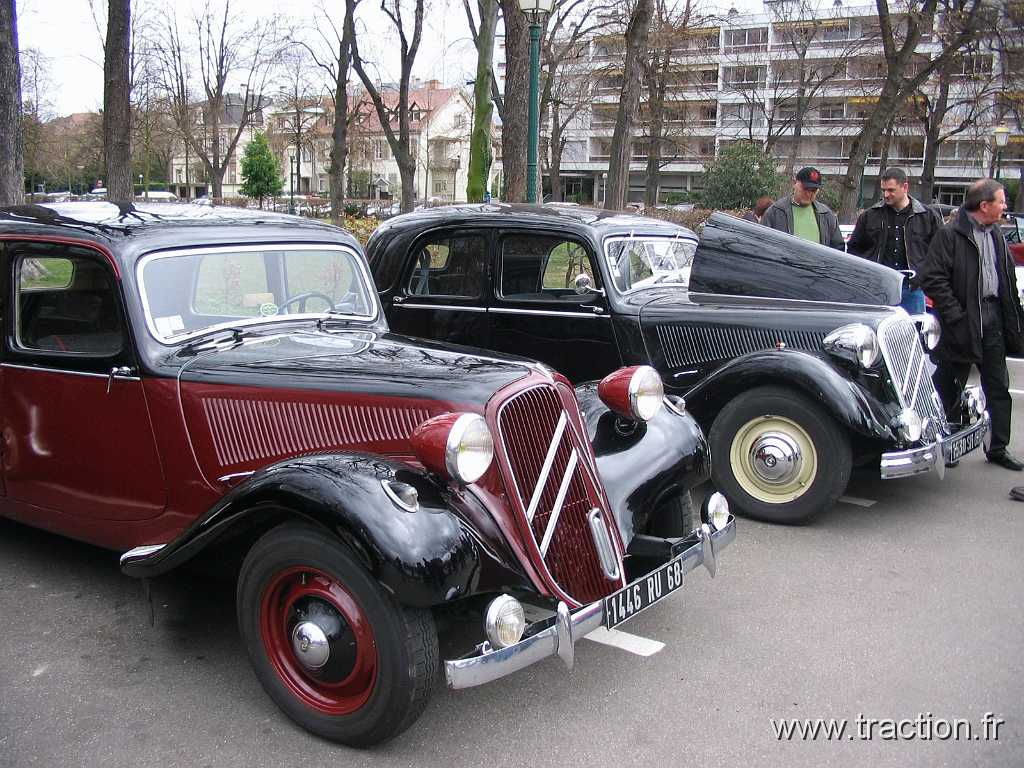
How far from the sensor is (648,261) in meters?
6.18

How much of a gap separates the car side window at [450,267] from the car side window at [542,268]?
0.20 metres

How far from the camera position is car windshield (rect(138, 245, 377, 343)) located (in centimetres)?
366

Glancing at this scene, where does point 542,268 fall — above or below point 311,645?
above

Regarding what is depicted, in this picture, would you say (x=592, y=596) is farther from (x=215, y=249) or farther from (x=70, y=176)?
(x=70, y=176)

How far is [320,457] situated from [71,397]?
149 cm

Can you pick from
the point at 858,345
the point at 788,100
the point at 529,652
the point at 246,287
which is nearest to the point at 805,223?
the point at 858,345

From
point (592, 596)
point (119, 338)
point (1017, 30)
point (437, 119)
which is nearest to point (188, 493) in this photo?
point (119, 338)

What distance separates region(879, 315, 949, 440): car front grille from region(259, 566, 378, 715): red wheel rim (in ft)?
11.9

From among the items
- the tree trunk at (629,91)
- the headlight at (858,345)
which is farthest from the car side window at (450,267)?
the tree trunk at (629,91)

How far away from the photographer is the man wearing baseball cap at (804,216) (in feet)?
23.8

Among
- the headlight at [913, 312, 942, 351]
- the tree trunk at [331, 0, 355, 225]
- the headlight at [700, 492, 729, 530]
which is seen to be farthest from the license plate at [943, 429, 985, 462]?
the tree trunk at [331, 0, 355, 225]

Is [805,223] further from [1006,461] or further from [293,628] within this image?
[293,628]

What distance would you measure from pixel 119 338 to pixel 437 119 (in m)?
77.5

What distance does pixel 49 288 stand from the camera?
3979 millimetres
